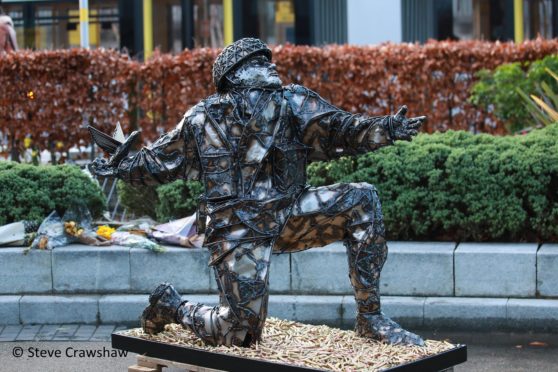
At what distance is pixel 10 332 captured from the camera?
844 centimetres

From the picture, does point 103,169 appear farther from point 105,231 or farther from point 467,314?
point 467,314

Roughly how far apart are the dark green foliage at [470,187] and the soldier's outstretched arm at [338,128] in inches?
94.1

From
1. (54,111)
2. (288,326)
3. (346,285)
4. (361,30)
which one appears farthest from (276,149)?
(361,30)

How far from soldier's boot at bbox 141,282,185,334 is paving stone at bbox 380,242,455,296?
2.17 meters

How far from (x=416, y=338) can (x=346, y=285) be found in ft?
7.34

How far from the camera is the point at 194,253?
8.59m

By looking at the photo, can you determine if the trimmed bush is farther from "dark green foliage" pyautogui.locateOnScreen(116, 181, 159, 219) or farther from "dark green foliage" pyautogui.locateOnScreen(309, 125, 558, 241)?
"dark green foliage" pyautogui.locateOnScreen(116, 181, 159, 219)

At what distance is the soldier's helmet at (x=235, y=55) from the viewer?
6344 mm

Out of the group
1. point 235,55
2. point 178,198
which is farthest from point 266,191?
point 178,198

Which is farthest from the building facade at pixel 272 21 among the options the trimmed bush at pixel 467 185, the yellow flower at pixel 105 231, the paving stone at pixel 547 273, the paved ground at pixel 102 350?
the paving stone at pixel 547 273

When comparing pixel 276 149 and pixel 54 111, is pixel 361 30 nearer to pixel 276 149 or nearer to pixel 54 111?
pixel 54 111

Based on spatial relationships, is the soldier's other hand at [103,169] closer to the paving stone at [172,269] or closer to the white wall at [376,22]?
the paving stone at [172,269]

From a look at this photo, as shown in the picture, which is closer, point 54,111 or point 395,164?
point 395,164

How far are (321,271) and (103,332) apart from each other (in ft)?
5.17
